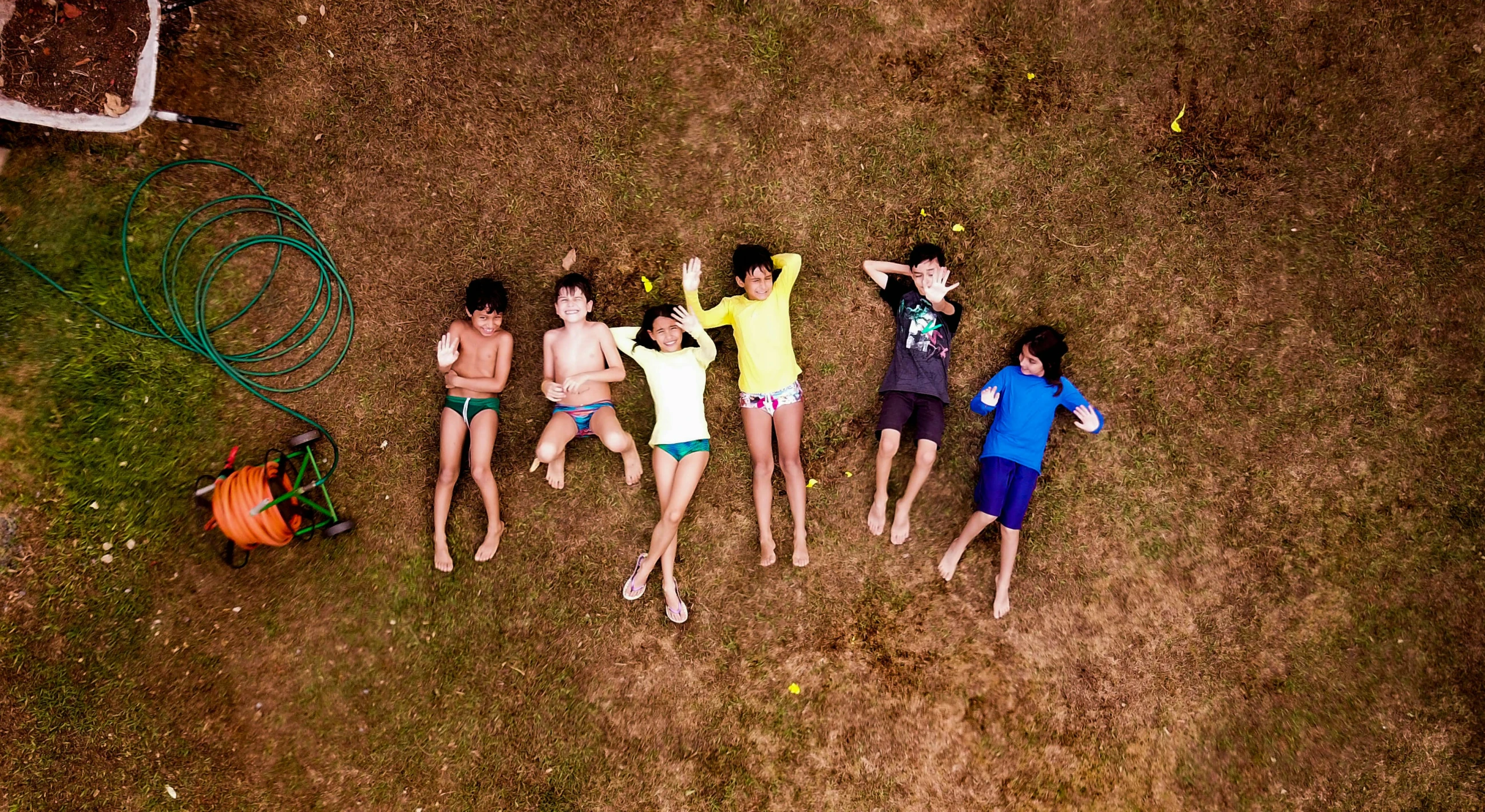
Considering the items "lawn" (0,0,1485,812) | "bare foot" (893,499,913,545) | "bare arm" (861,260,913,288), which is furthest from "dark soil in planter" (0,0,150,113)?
"bare foot" (893,499,913,545)

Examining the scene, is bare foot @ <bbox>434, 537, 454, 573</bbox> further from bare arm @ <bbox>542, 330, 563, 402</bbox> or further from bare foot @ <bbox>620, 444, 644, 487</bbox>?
bare arm @ <bbox>542, 330, 563, 402</bbox>

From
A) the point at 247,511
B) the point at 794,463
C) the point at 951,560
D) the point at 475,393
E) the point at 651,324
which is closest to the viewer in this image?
the point at 247,511

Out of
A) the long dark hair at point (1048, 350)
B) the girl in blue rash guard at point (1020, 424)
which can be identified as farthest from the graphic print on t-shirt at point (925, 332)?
the long dark hair at point (1048, 350)

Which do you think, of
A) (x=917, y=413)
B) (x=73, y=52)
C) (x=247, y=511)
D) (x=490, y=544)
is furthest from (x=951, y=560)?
(x=73, y=52)

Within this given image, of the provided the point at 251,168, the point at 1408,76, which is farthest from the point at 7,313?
the point at 1408,76

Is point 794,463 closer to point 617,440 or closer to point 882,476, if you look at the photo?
point 882,476

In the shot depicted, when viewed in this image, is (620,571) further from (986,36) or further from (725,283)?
(986,36)
